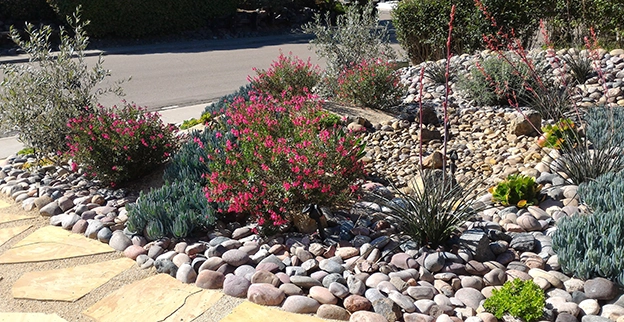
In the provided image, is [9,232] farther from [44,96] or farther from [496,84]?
[496,84]

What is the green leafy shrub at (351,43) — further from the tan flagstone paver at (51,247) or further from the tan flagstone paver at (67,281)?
the tan flagstone paver at (67,281)

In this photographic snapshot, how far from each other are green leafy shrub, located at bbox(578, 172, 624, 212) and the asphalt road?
20.2ft

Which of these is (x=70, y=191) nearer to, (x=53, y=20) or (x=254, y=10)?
(x=53, y=20)

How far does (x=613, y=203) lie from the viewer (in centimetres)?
421

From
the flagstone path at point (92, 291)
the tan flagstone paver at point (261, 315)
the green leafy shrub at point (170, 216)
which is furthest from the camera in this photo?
the green leafy shrub at point (170, 216)

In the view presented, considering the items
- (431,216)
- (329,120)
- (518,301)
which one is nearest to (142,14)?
(329,120)

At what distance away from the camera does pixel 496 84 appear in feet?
24.9

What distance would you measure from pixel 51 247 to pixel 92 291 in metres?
0.94

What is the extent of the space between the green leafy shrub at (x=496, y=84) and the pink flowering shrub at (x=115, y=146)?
382 cm

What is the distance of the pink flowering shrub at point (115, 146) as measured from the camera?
5.77 m

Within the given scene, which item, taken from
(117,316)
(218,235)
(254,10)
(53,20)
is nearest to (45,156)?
(218,235)

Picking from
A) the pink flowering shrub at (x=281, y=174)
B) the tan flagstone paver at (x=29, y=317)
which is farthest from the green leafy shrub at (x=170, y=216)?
the tan flagstone paver at (x=29, y=317)

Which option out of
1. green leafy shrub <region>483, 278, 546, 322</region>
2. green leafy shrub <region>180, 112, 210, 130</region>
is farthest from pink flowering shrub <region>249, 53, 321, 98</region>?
green leafy shrub <region>483, 278, 546, 322</region>

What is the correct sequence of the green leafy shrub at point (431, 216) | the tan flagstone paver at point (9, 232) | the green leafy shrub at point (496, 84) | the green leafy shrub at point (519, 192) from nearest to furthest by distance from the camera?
the green leafy shrub at point (431, 216) → the green leafy shrub at point (519, 192) → the tan flagstone paver at point (9, 232) → the green leafy shrub at point (496, 84)
